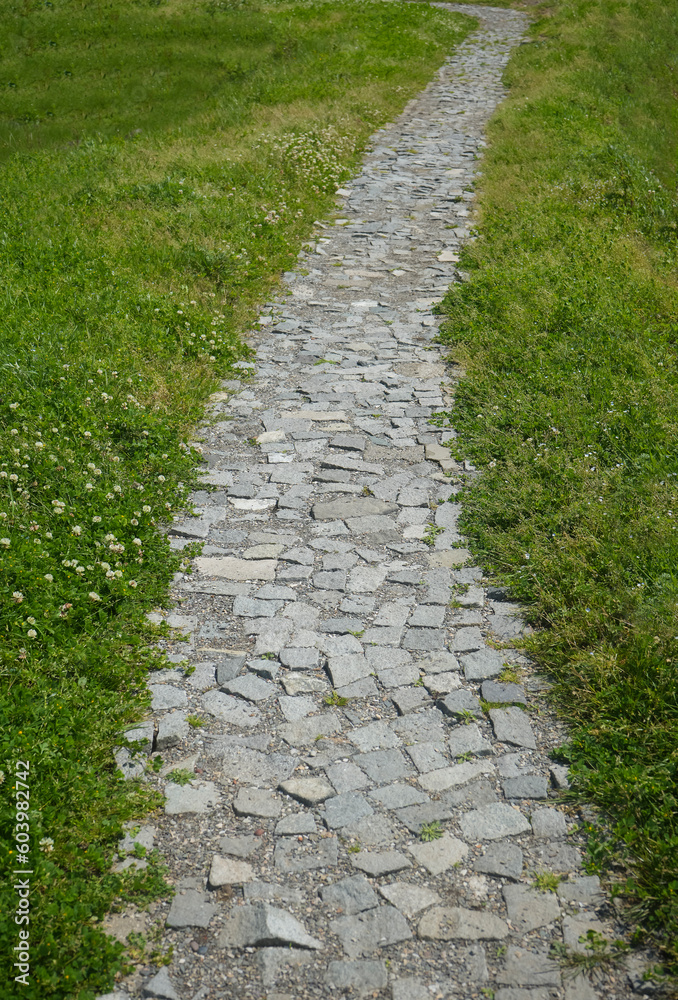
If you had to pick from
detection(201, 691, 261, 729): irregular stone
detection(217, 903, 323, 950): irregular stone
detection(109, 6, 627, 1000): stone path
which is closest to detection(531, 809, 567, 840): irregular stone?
detection(109, 6, 627, 1000): stone path

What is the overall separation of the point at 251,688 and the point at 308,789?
0.87 meters

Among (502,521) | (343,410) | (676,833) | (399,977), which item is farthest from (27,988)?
(343,410)

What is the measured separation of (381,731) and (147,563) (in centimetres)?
225

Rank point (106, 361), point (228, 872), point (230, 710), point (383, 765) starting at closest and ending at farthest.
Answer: point (228, 872) < point (383, 765) < point (230, 710) < point (106, 361)

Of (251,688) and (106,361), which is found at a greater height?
(106,361)

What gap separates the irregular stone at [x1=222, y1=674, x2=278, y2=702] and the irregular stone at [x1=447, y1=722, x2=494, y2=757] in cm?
115

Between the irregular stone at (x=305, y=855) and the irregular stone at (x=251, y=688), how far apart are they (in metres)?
1.07

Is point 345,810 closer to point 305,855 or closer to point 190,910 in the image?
point 305,855

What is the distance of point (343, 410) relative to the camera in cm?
855

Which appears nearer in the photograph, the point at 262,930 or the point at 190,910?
the point at 262,930

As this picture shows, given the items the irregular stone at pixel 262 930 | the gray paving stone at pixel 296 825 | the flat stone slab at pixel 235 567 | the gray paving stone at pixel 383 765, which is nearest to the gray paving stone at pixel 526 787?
the gray paving stone at pixel 383 765

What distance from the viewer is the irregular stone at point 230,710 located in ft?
16.3

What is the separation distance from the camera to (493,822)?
4.33m

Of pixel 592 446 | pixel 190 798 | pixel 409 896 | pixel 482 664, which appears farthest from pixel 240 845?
pixel 592 446
